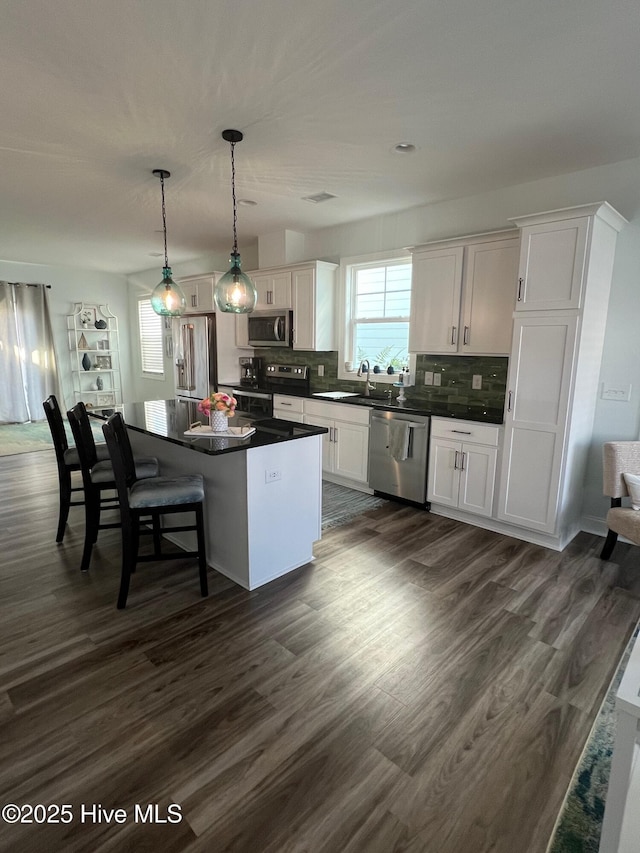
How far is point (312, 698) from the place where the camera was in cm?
195

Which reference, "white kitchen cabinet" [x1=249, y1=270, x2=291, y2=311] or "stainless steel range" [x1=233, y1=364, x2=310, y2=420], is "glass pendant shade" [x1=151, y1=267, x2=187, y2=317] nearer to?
"white kitchen cabinet" [x1=249, y1=270, x2=291, y2=311]

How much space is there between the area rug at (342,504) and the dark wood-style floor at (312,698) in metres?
0.68

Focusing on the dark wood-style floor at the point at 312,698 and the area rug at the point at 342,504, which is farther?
the area rug at the point at 342,504

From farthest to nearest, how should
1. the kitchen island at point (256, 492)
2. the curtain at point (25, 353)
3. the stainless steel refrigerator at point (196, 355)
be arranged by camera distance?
the curtain at point (25, 353)
the stainless steel refrigerator at point (196, 355)
the kitchen island at point (256, 492)

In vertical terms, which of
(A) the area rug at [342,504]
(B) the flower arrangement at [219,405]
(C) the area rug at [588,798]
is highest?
(B) the flower arrangement at [219,405]

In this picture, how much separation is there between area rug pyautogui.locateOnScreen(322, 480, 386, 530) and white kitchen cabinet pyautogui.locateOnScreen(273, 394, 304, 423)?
0.84 meters

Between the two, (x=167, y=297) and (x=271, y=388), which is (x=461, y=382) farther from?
(x=167, y=297)

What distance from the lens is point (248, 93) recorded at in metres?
2.39

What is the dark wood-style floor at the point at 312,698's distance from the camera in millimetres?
1467

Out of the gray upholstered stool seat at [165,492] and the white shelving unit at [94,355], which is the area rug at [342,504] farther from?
the white shelving unit at [94,355]

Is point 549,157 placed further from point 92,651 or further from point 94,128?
point 92,651

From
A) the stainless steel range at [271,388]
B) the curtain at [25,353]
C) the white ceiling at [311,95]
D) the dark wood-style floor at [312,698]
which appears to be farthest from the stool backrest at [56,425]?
the curtain at [25,353]

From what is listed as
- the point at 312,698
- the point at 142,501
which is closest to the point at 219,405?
the point at 142,501

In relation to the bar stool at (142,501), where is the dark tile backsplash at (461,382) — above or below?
above
